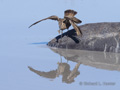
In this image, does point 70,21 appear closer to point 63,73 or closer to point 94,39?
point 94,39

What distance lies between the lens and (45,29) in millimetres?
10719

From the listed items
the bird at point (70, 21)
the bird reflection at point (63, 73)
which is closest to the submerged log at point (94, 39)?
the bird at point (70, 21)

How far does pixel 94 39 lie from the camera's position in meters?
8.27

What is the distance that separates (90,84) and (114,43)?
3285 mm

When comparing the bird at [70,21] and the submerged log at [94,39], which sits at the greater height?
the bird at [70,21]

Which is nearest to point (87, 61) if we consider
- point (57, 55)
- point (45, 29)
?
point (57, 55)

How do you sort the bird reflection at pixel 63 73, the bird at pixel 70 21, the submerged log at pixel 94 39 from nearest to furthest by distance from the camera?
the bird reflection at pixel 63 73 < the bird at pixel 70 21 < the submerged log at pixel 94 39

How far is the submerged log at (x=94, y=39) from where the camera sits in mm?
8000

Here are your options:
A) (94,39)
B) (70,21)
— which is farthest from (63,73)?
(94,39)

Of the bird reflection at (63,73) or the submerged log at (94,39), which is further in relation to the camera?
the submerged log at (94,39)

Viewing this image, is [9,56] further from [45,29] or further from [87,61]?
[45,29]

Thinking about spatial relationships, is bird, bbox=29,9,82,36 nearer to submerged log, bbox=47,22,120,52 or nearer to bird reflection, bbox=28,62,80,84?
submerged log, bbox=47,22,120,52

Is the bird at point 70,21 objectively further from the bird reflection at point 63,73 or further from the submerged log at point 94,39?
the bird reflection at point 63,73

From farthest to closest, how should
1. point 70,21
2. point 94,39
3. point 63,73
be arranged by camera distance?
point 94,39, point 70,21, point 63,73
